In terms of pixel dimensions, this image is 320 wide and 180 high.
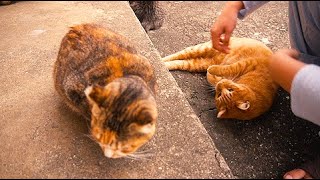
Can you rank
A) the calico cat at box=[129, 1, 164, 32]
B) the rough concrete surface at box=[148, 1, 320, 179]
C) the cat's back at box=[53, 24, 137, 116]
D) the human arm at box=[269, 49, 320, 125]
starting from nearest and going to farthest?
the human arm at box=[269, 49, 320, 125] → the cat's back at box=[53, 24, 137, 116] → the rough concrete surface at box=[148, 1, 320, 179] → the calico cat at box=[129, 1, 164, 32]

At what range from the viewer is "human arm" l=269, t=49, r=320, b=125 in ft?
5.47

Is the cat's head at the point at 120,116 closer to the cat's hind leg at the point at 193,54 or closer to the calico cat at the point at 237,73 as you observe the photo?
the calico cat at the point at 237,73

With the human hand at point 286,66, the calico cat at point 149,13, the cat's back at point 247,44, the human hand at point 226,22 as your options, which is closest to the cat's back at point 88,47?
the human hand at point 226,22

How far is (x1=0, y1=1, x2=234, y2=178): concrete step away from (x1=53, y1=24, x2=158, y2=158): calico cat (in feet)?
0.41

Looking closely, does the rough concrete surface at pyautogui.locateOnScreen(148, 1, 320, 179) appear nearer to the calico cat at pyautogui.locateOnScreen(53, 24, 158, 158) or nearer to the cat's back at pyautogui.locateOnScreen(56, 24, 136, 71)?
the calico cat at pyautogui.locateOnScreen(53, 24, 158, 158)

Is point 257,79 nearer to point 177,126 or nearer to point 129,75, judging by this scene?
point 177,126

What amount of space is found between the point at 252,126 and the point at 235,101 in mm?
222

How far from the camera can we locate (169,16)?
3.81m

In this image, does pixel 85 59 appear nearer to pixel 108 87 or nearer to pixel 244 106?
pixel 108 87

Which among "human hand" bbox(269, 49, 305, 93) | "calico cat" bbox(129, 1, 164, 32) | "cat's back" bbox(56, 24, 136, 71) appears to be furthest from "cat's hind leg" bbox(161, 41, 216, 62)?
"human hand" bbox(269, 49, 305, 93)

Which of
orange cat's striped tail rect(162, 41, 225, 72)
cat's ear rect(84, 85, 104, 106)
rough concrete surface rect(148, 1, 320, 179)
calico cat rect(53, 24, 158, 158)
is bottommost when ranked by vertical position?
rough concrete surface rect(148, 1, 320, 179)

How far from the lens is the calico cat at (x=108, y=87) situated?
1.58 m

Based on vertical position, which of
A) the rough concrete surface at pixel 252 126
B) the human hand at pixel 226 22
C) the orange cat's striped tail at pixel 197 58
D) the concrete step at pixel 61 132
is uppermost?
the human hand at pixel 226 22

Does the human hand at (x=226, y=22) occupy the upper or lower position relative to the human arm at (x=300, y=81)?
upper
